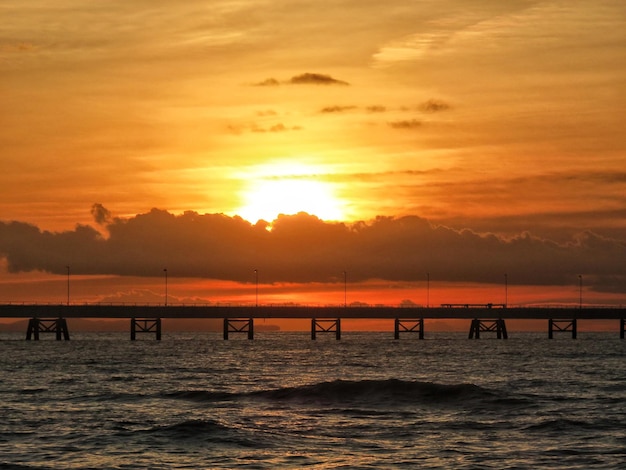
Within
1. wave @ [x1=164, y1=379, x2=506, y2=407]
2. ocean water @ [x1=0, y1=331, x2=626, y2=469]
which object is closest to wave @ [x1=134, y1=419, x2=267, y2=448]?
ocean water @ [x1=0, y1=331, x2=626, y2=469]

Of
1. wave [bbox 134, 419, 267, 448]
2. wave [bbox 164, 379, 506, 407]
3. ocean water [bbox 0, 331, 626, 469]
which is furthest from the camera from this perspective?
wave [bbox 164, 379, 506, 407]

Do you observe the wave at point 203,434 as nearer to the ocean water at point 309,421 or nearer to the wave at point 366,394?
the ocean water at point 309,421

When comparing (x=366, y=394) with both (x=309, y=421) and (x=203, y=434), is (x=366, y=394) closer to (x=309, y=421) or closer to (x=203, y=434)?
(x=309, y=421)

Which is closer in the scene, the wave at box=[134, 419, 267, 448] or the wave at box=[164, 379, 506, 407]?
the wave at box=[134, 419, 267, 448]

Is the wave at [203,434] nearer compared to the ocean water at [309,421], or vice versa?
the ocean water at [309,421]

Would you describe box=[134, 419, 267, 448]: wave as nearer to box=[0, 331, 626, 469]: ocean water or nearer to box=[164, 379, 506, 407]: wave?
box=[0, 331, 626, 469]: ocean water

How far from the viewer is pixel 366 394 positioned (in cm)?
7050

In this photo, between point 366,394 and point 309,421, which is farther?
point 366,394

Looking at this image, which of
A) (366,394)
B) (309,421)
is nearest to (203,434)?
(309,421)

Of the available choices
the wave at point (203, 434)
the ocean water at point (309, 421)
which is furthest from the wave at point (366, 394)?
the wave at point (203, 434)

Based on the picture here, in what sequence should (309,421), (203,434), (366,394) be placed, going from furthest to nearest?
(366,394)
(309,421)
(203,434)

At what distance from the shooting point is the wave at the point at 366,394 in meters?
66.0

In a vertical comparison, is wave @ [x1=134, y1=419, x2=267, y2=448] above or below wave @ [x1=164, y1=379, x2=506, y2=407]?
above

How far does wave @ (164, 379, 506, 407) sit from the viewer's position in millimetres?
66000
